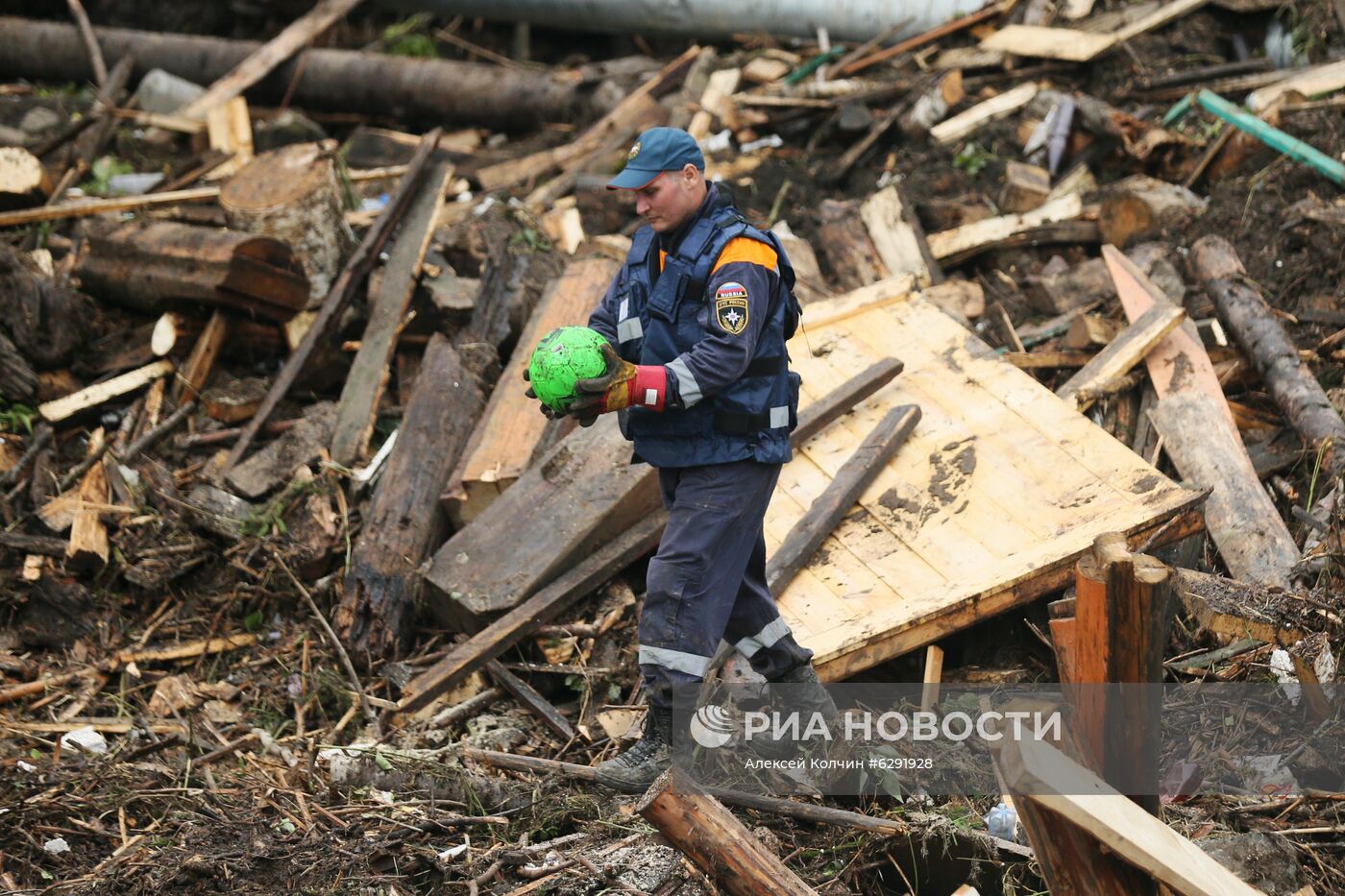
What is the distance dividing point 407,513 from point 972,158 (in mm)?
4878

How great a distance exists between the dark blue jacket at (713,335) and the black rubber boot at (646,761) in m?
0.96

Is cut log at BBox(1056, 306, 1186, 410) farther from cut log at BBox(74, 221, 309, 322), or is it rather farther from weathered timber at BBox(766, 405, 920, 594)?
cut log at BBox(74, 221, 309, 322)

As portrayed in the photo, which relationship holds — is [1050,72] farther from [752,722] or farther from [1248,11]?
[752,722]

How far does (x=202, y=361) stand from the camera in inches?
256

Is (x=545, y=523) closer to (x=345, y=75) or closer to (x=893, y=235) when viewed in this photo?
(x=893, y=235)

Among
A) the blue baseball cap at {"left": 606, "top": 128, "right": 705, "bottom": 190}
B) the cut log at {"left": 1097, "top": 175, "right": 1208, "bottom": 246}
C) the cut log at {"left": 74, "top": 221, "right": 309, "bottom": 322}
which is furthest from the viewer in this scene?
the cut log at {"left": 1097, "top": 175, "right": 1208, "bottom": 246}

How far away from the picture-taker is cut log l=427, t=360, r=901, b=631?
4.99m

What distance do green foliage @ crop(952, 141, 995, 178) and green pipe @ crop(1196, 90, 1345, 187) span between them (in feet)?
4.68

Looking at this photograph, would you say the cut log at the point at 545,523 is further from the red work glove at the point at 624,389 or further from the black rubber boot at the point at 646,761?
the red work glove at the point at 624,389

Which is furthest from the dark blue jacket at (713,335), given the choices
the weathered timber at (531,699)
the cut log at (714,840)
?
the weathered timber at (531,699)

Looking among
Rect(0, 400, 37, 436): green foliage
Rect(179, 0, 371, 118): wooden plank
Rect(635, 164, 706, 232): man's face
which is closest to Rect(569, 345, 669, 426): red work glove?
Rect(635, 164, 706, 232): man's face

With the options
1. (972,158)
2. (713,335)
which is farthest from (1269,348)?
(713,335)

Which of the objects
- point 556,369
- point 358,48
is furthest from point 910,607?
point 358,48

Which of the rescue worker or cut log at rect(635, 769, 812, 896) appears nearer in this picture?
cut log at rect(635, 769, 812, 896)
